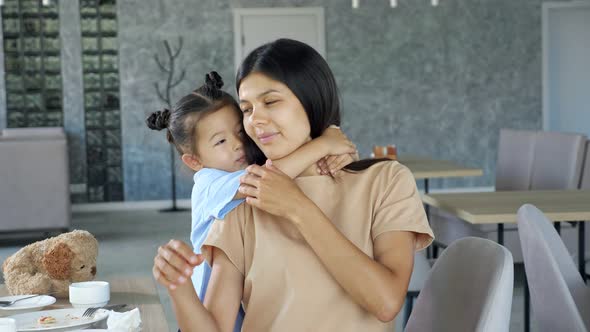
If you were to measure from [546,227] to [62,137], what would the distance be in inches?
218

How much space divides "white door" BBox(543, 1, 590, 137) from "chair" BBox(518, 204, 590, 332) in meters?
8.21

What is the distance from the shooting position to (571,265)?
2.21 m

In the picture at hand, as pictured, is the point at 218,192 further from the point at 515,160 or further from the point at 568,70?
the point at 568,70

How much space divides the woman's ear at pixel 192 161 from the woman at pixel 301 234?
18.4 inches

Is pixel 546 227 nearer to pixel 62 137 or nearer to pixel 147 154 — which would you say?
pixel 62 137

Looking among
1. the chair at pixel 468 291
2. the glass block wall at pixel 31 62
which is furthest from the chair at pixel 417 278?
the glass block wall at pixel 31 62

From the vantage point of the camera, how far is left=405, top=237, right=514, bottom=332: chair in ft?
4.63

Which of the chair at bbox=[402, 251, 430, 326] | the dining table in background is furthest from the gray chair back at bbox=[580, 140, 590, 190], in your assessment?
the chair at bbox=[402, 251, 430, 326]

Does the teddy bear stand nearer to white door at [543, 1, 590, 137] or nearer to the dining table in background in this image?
the dining table in background

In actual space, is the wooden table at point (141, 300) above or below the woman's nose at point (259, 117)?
below

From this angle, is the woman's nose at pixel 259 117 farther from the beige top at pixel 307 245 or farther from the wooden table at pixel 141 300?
the wooden table at pixel 141 300

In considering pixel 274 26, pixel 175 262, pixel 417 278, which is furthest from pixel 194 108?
pixel 274 26

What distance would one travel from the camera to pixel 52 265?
189 centimetres

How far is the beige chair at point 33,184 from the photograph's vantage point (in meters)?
6.84
